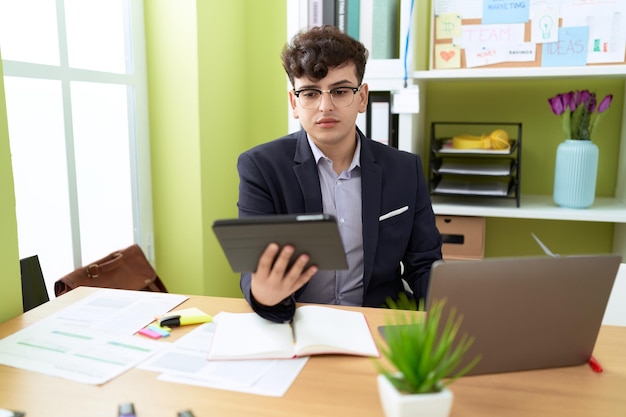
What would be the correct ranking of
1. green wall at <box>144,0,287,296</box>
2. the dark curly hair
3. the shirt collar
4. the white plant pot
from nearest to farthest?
the white plant pot, the dark curly hair, the shirt collar, green wall at <box>144,0,287,296</box>

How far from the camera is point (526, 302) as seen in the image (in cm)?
96

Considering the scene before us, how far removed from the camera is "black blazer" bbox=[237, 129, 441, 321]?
1.58 meters

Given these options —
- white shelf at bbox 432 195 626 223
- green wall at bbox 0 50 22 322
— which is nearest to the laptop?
green wall at bbox 0 50 22 322

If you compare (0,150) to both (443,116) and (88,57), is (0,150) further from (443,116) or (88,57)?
(443,116)

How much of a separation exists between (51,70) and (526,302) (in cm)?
159

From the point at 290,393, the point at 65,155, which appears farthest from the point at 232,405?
the point at 65,155

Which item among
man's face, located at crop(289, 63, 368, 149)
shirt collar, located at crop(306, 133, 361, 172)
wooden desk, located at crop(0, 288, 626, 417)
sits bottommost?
wooden desk, located at crop(0, 288, 626, 417)

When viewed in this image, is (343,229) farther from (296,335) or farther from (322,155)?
(296,335)

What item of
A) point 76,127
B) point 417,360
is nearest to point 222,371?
point 417,360

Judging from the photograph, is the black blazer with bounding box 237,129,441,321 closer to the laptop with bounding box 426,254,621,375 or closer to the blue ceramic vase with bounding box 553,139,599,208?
the laptop with bounding box 426,254,621,375

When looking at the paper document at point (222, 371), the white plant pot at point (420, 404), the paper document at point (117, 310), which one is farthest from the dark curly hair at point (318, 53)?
the white plant pot at point (420, 404)

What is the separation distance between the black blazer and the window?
0.69 meters

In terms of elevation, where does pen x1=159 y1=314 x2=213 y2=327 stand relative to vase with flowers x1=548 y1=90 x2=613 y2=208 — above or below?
below

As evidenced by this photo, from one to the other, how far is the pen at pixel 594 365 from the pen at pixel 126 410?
2.64 feet
